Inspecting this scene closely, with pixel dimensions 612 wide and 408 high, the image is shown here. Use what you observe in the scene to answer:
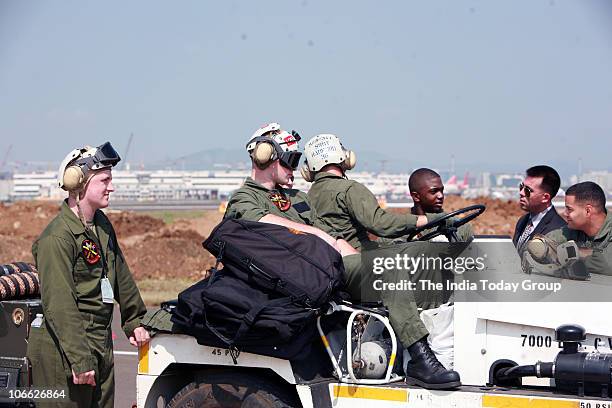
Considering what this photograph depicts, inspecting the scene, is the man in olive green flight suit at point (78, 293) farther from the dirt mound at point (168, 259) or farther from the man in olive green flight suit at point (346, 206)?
the dirt mound at point (168, 259)

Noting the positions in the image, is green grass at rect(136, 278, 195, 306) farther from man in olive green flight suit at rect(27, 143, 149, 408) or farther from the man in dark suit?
man in olive green flight suit at rect(27, 143, 149, 408)

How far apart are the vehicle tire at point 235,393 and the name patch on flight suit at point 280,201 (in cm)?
113

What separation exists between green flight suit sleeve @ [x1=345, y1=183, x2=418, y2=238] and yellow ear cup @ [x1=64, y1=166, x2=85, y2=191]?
1.87 metres

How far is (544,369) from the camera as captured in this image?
5.13m

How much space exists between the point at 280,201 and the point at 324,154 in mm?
934

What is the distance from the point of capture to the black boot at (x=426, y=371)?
5258 mm

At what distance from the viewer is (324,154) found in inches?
279

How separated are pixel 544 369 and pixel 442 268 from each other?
860 millimetres

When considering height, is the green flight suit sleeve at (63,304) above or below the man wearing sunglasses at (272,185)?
below

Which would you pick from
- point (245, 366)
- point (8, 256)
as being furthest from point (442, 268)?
point (8, 256)

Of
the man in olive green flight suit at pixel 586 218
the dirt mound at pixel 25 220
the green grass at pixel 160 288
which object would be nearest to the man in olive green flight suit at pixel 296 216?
the man in olive green flight suit at pixel 586 218

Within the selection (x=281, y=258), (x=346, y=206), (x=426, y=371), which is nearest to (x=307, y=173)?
(x=346, y=206)

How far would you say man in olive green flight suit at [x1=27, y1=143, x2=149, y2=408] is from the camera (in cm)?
549

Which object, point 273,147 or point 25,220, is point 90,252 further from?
point 25,220
